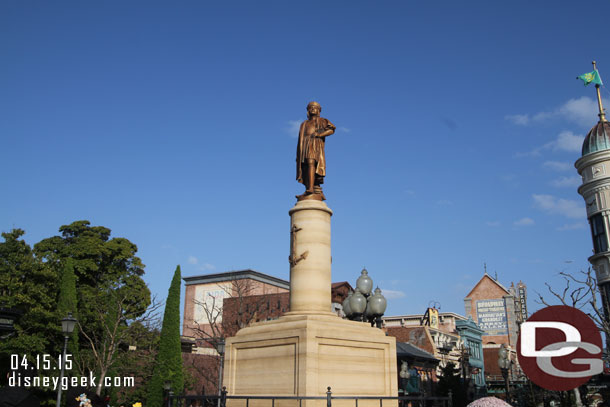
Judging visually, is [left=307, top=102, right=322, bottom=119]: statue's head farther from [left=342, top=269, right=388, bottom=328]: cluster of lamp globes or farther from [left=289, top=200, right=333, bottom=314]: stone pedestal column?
[left=342, top=269, right=388, bottom=328]: cluster of lamp globes

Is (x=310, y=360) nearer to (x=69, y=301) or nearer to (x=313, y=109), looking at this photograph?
(x=313, y=109)

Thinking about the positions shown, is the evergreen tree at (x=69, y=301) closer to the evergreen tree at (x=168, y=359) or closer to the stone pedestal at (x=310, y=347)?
the evergreen tree at (x=168, y=359)

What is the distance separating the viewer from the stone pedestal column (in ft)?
45.5

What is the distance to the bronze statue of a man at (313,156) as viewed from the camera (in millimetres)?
15383

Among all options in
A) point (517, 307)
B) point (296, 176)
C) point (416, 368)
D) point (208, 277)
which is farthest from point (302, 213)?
point (517, 307)

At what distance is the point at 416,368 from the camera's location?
44219 mm

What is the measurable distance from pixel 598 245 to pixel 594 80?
33.2 feet

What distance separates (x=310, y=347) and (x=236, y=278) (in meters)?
47.5

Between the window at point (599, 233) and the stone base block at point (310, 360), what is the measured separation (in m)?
19.7

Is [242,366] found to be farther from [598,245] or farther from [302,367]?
[598,245]

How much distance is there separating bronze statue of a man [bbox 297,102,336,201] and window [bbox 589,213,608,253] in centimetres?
1990

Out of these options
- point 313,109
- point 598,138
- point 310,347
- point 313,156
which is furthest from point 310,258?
point 598,138

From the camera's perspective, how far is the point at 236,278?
58656 millimetres

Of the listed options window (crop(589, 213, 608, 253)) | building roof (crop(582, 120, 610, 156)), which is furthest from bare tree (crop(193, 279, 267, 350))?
building roof (crop(582, 120, 610, 156))
